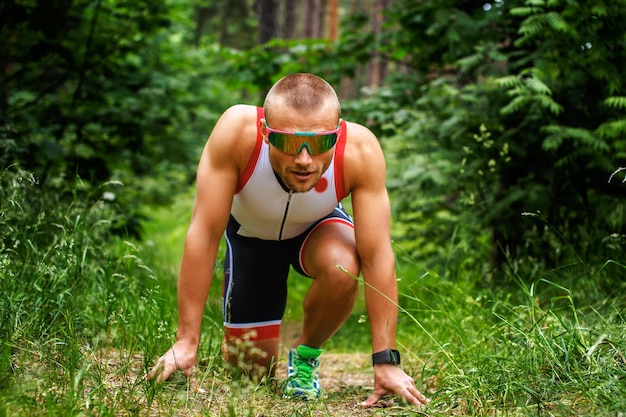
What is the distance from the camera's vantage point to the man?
2623mm

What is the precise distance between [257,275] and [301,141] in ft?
3.65

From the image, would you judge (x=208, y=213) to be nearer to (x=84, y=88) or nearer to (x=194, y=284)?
(x=194, y=284)

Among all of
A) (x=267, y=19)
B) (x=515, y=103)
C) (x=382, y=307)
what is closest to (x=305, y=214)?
(x=382, y=307)

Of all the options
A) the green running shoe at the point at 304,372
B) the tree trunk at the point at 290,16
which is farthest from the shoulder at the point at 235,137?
the tree trunk at the point at 290,16

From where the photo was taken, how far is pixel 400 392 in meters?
2.53

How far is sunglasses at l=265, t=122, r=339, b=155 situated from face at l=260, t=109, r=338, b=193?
17 millimetres

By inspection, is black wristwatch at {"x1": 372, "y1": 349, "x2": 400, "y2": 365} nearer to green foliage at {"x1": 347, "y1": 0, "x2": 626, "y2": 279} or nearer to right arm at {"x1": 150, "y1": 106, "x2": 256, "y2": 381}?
right arm at {"x1": 150, "y1": 106, "x2": 256, "y2": 381}

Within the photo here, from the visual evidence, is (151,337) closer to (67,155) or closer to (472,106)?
(67,155)

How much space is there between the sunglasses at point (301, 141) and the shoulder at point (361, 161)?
0.24m

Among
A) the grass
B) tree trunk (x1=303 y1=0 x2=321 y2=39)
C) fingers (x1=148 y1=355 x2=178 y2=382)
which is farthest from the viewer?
tree trunk (x1=303 y1=0 x2=321 y2=39)

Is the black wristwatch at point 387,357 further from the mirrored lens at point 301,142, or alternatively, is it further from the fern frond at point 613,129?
the fern frond at point 613,129

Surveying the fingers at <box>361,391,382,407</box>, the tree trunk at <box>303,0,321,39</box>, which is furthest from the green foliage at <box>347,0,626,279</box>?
the tree trunk at <box>303,0,321,39</box>

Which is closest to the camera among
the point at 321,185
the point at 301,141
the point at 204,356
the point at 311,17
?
the point at 301,141

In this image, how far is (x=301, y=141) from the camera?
2605 millimetres
